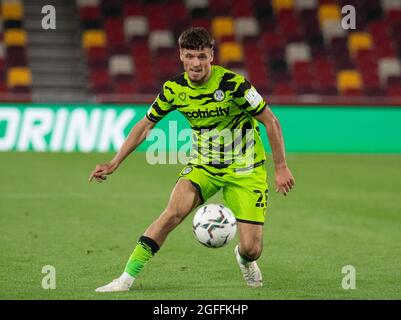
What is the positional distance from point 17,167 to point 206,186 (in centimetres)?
1074

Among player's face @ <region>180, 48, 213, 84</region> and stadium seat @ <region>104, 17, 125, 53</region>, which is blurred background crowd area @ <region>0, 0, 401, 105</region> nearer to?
stadium seat @ <region>104, 17, 125, 53</region>

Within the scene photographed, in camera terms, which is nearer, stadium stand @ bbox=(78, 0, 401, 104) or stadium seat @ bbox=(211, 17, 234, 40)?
stadium stand @ bbox=(78, 0, 401, 104)

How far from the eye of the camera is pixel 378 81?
1050 inches

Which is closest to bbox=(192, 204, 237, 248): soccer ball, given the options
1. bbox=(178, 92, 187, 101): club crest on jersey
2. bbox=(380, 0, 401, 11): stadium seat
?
bbox=(178, 92, 187, 101): club crest on jersey

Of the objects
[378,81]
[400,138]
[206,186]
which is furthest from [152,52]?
[206,186]

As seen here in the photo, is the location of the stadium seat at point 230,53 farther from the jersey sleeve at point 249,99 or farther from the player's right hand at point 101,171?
the player's right hand at point 101,171

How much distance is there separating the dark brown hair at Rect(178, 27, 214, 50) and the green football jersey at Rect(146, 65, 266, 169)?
414mm

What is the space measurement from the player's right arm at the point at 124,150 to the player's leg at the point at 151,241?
530 millimetres

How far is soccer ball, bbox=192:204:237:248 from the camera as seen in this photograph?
8.19 m

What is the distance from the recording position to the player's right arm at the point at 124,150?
803cm

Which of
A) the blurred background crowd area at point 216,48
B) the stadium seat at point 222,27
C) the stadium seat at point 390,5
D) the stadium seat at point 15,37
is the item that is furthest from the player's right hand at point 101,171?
the stadium seat at point 390,5

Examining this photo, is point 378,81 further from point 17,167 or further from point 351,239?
point 351,239
